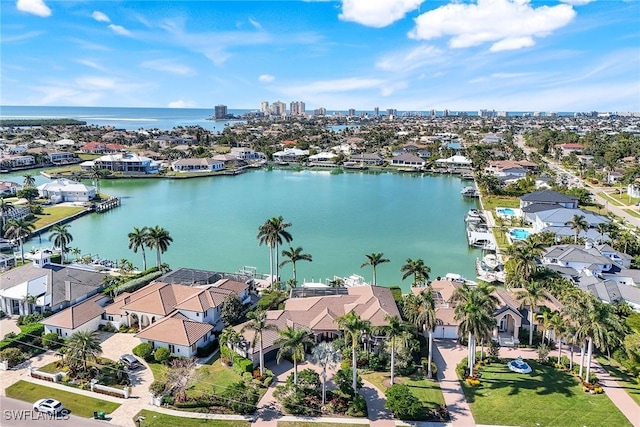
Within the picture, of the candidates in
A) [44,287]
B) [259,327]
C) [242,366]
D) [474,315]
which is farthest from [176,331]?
[474,315]

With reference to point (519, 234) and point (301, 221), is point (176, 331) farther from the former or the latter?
point (519, 234)

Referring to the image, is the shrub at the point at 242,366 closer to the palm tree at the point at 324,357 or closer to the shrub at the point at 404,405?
the palm tree at the point at 324,357

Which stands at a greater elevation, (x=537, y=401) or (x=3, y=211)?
(x=3, y=211)

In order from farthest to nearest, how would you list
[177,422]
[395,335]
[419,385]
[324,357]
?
[419,385]
[395,335]
[324,357]
[177,422]

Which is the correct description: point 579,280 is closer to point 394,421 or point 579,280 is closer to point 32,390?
point 394,421

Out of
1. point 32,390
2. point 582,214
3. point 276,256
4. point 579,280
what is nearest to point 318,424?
point 32,390

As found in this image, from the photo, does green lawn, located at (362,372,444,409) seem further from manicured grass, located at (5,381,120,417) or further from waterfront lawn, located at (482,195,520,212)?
waterfront lawn, located at (482,195,520,212)
